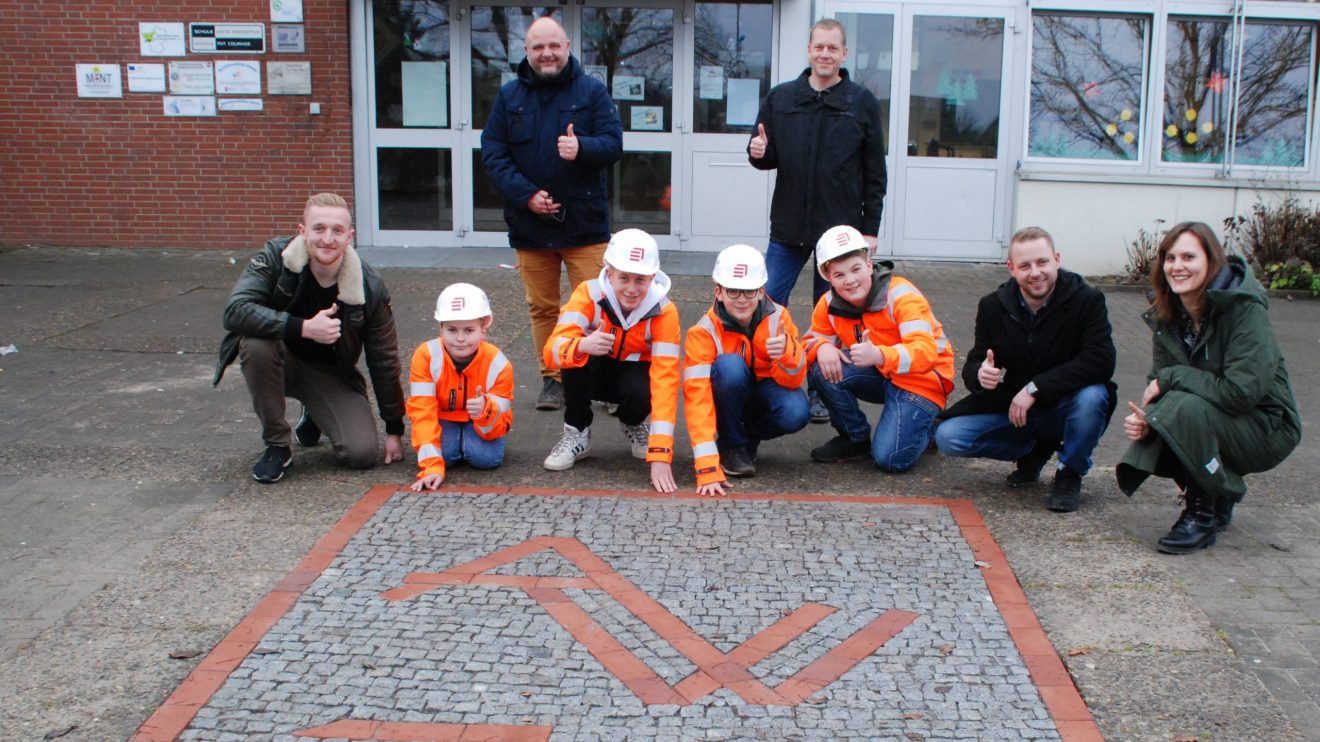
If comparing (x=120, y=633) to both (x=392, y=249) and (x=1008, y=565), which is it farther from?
(x=392, y=249)

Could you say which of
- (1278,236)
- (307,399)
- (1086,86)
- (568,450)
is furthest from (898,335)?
(1086,86)

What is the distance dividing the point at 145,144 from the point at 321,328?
27.4 ft

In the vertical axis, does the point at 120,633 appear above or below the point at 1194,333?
below

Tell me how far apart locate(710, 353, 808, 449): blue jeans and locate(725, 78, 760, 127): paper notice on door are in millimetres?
7161

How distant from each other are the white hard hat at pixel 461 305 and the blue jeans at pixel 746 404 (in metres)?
1.04

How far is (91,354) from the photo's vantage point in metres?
8.15

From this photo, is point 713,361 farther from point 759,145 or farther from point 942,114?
point 942,114

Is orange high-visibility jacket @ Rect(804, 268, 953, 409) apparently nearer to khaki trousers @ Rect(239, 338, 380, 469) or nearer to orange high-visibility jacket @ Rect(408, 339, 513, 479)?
orange high-visibility jacket @ Rect(408, 339, 513, 479)

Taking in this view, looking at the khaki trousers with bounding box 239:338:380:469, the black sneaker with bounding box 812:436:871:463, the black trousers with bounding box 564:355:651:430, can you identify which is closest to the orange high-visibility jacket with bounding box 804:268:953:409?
the black sneaker with bounding box 812:436:871:463

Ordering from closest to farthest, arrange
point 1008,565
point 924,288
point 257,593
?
point 257,593, point 1008,565, point 924,288

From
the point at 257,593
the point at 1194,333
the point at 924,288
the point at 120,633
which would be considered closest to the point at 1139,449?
the point at 1194,333

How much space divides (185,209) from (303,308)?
785cm

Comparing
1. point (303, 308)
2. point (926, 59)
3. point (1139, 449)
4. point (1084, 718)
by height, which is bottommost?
point (1084, 718)

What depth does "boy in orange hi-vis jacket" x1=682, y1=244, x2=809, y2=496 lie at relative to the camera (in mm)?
5469
